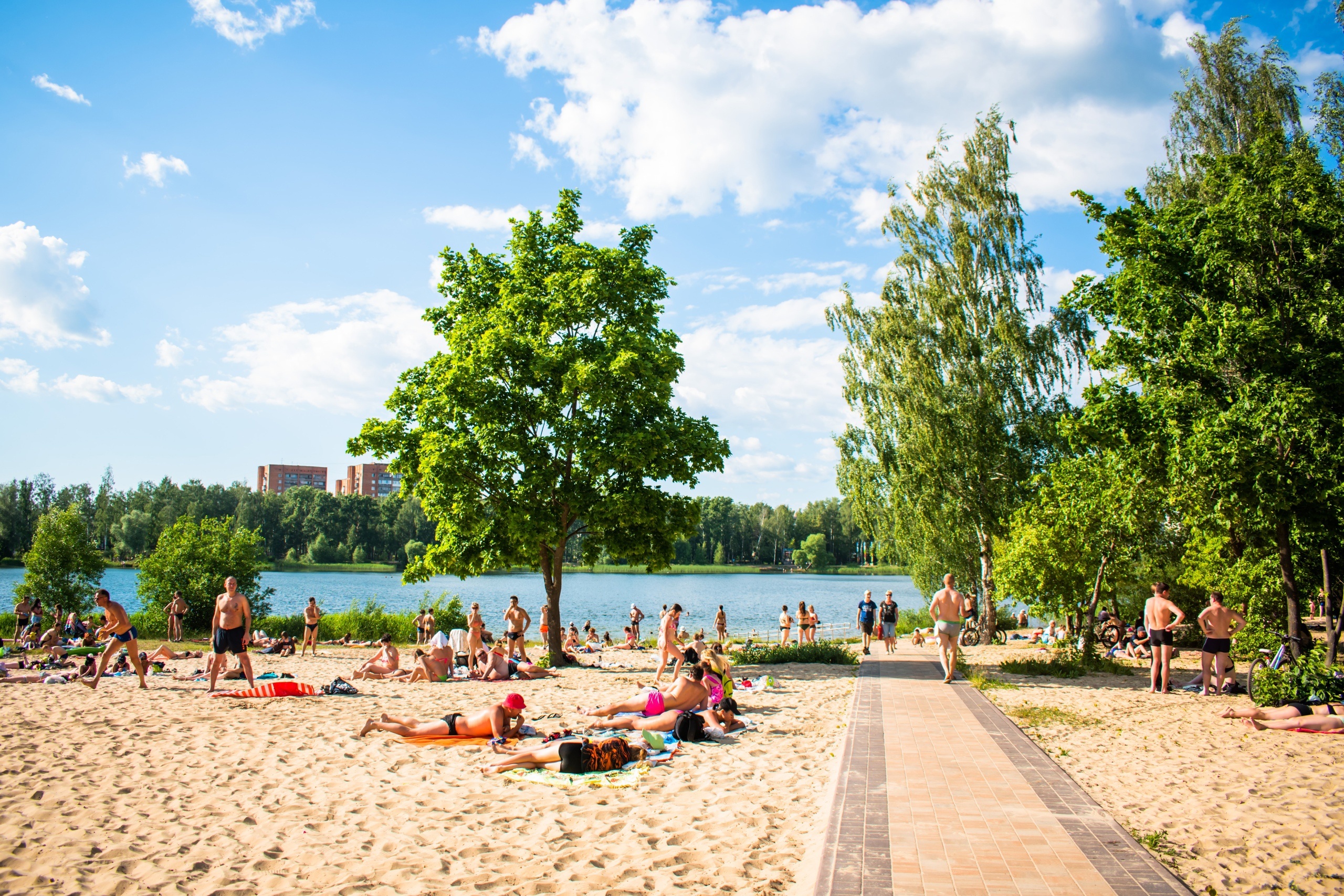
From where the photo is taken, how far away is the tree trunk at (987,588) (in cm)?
2356

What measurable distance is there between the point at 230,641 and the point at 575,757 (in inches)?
298

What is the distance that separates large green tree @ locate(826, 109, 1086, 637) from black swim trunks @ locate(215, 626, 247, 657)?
59.5ft

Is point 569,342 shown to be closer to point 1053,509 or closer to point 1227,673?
point 1053,509

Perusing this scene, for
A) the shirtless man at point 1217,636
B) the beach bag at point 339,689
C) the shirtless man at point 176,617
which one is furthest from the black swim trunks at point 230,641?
the shirtless man at point 176,617

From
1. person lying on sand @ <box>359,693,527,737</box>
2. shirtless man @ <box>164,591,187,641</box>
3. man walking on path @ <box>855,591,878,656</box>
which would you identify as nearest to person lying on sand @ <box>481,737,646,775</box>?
person lying on sand @ <box>359,693,527,737</box>

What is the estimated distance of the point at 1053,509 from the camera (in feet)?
62.1

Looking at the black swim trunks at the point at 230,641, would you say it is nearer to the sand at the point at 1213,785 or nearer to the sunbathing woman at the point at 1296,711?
the sand at the point at 1213,785

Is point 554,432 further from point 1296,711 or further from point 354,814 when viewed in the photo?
point 1296,711

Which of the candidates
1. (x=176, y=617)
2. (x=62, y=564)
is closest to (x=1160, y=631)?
(x=176, y=617)

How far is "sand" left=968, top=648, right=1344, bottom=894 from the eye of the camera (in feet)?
16.9

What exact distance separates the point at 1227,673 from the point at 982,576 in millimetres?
11091

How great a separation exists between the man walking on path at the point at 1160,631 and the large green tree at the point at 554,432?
8.64 meters

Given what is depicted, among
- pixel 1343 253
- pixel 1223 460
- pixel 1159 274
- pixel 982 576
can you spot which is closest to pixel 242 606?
pixel 1223 460

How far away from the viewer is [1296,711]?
31.5ft
